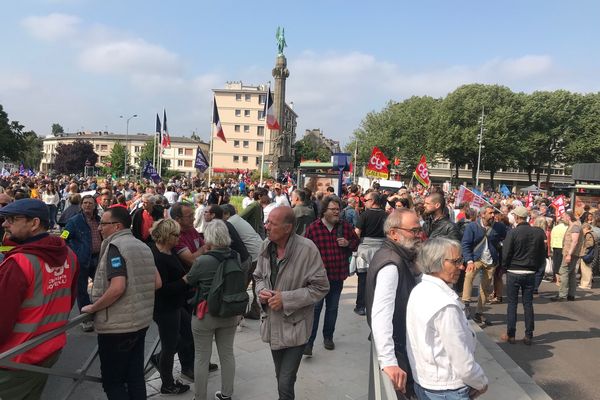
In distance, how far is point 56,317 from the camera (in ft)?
9.57

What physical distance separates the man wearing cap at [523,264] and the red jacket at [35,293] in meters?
5.99

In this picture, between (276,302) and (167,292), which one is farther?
(167,292)

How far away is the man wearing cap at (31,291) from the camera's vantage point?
8.48 feet

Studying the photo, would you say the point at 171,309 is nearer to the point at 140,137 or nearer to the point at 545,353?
the point at 545,353

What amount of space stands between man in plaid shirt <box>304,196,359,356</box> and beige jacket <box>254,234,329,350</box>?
6.47 feet

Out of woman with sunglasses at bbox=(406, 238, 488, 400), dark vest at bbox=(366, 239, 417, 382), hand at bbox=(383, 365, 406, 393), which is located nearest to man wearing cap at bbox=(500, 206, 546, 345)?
dark vest at bbox=(366, 239, 417, 382)

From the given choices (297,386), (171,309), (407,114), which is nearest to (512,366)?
(297,386)

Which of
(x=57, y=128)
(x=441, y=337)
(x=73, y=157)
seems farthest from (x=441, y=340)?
(x=57, y=128)

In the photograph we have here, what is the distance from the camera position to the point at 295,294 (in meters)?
3.48

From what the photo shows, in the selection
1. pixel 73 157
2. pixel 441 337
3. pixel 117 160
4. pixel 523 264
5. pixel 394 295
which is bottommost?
pixel 523 264

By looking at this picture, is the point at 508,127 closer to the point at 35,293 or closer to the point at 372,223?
the point at 372,223

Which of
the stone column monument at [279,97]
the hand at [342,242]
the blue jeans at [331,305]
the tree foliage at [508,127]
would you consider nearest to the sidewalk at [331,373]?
the blue jeans at [331,305]

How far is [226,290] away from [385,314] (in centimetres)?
144

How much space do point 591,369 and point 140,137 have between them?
11916 cm
